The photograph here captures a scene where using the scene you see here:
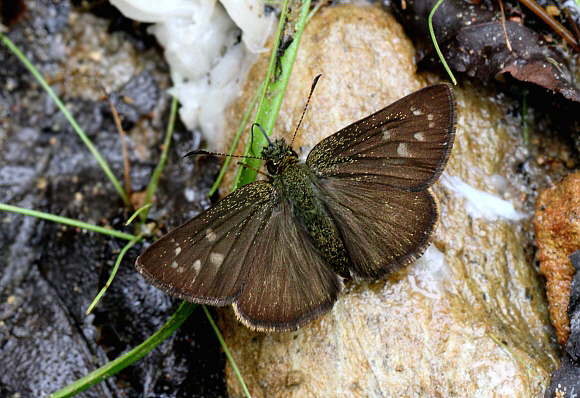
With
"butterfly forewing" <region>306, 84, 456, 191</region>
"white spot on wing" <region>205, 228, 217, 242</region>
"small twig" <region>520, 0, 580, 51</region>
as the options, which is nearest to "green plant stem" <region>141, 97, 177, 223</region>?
"white spot on wing" <region>205, 228, 217, 242</region>

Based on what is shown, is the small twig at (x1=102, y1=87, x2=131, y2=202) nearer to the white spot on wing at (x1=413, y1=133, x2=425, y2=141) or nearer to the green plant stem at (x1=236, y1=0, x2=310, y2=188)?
the green plant stem at (x1=236, y1=0, x2=310, y2=188)

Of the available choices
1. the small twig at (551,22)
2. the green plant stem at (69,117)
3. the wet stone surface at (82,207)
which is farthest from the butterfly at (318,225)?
the green plant stem at (69,117)

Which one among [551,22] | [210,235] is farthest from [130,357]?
[551,22]

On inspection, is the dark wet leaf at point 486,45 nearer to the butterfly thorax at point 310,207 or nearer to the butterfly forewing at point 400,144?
the butterfly forewing at point 400,144

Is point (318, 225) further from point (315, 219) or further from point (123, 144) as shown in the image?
point (123, 144)

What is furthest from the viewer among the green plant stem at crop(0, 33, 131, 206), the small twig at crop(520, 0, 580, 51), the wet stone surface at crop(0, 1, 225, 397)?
the green plant stem at crop(0, 33, 131, 206)

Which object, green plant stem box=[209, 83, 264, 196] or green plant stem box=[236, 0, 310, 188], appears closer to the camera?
green plant stem box=[236, 0, 310, 188]

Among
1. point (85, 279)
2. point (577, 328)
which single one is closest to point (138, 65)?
point (85, 279)
